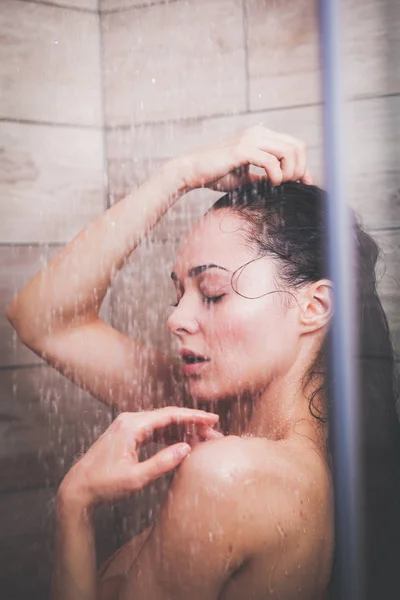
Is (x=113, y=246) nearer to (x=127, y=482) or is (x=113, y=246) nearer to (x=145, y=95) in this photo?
(x=127, y=482)

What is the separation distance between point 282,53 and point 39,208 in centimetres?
75

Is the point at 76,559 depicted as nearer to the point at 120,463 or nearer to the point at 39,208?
the point at 120,463

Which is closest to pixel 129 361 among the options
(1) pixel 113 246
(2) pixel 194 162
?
(1) pixel 113 246

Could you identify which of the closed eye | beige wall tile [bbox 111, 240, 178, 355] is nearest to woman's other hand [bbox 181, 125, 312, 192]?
the closed eye

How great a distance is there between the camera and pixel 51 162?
176cm

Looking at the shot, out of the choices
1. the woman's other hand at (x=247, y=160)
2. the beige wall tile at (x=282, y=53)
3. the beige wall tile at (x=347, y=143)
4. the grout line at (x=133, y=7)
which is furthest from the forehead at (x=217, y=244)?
the grout line at (x=133, y=7)

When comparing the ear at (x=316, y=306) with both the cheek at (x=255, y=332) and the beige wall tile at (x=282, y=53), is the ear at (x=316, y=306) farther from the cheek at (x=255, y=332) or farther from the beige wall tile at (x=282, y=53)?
the beige wall tile at (x=282, y=53)

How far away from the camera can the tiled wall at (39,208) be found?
5.63 feet

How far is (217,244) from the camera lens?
3.47ft

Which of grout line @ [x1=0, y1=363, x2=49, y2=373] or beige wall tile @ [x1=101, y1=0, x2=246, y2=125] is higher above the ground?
beige wall tile @ [x1=101, y1=0, x2=246, y2=125]

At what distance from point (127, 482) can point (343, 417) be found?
0.42m

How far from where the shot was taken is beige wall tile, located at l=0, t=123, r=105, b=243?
172 centimetres

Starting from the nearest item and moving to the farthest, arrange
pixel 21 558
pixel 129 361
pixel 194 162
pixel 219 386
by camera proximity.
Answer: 1. pixel 219 386
2. pixel 194 162
3. pixel 129 361
4. pixel 21 558

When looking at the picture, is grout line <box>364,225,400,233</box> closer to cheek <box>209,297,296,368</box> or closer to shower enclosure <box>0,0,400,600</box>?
shower enclosure <box>0,0,400,600</box>
